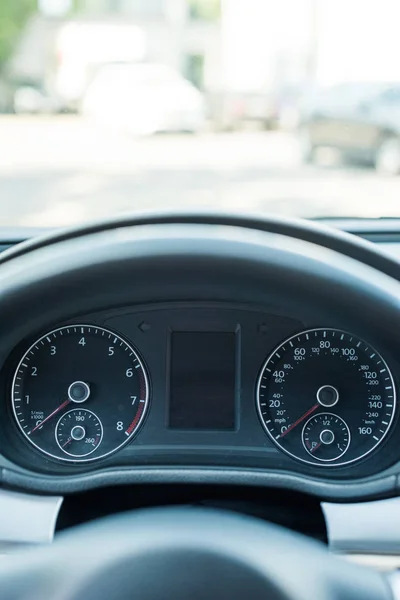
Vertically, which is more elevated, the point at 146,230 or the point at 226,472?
the point at 146,230

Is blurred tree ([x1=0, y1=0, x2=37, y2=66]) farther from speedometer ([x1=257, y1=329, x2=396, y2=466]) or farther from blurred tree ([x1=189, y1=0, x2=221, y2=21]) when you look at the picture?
speedometer ([x1=257, y1=329, x2=396, y2=466])

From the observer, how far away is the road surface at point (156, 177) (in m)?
2.81

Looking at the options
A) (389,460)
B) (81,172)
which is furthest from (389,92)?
(389,460)

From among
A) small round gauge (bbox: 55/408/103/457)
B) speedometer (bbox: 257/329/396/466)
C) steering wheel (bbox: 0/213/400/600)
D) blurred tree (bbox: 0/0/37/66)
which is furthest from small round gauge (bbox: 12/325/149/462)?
blurred tree (bbox: 0/0/37/66)

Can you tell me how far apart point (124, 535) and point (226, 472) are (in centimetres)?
36

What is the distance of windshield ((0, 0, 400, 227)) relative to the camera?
2.87 m

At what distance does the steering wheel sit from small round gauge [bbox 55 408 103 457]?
0.85 feet

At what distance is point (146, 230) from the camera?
73.0 inches

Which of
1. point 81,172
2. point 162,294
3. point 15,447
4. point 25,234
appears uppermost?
point 81,172

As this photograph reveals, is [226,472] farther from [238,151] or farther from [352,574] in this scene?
[238,151]

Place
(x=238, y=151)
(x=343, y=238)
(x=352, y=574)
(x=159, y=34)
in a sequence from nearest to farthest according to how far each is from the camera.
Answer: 1. (x=352, y=574)
2. (x=343, y=238)
3. (x=238, y=151)
4. (x=159, y=34)

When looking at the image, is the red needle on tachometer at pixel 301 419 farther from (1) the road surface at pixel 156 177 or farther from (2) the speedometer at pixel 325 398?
(1) the road surface at pixel 156 177

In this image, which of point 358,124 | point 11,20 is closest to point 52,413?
point 11,20

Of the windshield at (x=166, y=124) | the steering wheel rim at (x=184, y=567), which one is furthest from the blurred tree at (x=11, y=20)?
the steering wheel rim at (x=184, y=567)
